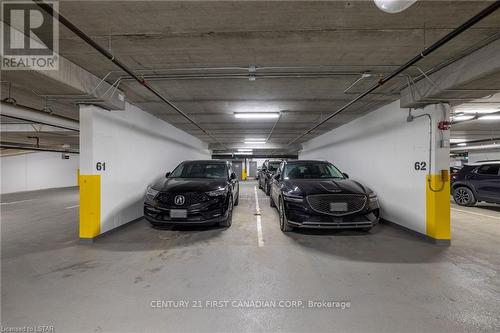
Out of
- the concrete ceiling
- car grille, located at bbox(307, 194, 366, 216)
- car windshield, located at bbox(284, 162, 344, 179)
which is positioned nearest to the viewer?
the concrete ceiling

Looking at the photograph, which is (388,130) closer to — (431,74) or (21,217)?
(431,74)

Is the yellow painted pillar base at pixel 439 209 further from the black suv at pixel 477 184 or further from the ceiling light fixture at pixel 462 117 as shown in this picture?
the black suv at pixel 477 184

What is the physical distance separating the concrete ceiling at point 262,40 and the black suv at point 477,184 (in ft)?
18.2

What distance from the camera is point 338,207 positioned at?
13.8 feet

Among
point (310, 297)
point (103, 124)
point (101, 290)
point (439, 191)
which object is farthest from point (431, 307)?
Answer: point (103, 124)

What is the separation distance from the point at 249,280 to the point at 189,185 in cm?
256

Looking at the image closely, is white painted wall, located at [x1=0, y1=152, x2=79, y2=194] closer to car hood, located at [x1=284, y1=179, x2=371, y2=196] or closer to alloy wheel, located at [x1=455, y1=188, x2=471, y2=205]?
car hood, located at [x1=284, y1=179, x2=371, y2=196]

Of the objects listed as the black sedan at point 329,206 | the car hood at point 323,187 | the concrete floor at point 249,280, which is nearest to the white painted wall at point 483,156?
the concrete floor at point 249,280

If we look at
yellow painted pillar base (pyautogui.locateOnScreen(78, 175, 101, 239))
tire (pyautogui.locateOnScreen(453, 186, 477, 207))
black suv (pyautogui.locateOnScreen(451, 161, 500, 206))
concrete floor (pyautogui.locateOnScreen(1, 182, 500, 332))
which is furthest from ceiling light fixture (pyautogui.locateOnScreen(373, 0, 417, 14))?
tire (pyautogui.locateOnScreen(453, 186, 477, 207))

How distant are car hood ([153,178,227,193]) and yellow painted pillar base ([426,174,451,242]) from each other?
13.0 ft

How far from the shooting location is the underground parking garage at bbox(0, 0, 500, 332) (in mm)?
2227

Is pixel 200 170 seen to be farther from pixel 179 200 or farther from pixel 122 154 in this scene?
pixel 122 154

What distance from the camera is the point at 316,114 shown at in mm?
7078

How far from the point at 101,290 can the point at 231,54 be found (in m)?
3.30
